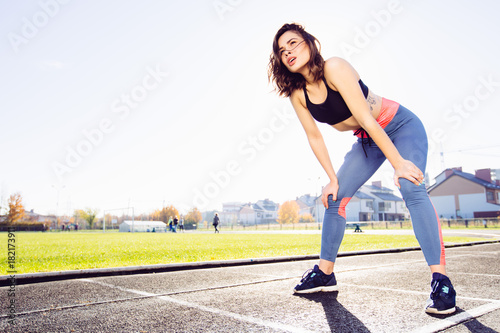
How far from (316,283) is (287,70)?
1.79m

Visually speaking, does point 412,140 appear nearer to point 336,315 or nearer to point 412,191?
point 412,191

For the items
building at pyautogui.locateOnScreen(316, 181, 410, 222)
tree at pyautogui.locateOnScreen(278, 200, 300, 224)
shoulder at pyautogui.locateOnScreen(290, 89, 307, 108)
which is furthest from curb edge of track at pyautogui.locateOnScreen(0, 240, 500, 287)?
tree at pyautogui.locateOnScreen(278, 200, 300, 224)

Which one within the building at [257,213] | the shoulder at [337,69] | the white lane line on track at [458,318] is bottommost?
the building at [257,213]

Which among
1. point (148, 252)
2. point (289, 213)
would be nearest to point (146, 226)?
point (289, 213)

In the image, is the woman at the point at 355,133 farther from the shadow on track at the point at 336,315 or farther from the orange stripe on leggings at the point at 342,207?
the shadow on track at the point at 336,315

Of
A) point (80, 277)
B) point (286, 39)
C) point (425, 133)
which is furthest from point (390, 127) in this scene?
point (80, 277)

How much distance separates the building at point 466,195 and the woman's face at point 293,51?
63.1m

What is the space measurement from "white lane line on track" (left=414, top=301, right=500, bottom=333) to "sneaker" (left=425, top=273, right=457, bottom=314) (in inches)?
2.4

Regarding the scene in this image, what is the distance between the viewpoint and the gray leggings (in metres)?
2.35

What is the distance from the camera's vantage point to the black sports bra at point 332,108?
2611 mm

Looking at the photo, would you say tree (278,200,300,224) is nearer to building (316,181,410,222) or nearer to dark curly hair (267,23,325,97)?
building (316,181,410,222)

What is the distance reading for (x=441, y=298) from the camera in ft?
6.86

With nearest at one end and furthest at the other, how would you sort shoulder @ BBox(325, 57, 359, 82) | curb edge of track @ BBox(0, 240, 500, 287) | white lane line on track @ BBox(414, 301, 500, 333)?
1. white lane line on track @ BBox(414, 301, 500, 333)
2. shoulder @ BBox(325, 57, 359, 82)
3. curb edge of track @ BBox(0, 240, 500, 287)

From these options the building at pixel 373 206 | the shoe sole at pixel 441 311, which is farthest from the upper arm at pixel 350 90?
the building at pixel 373 206
